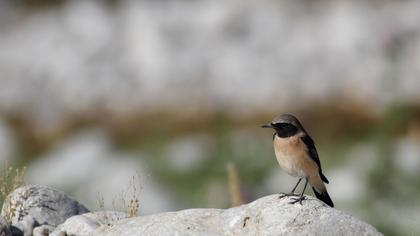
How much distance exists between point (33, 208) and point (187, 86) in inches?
509

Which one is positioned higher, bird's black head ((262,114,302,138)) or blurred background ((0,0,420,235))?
bird's black head ((262,114,302,138))

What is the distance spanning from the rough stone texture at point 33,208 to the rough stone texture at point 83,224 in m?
0.32

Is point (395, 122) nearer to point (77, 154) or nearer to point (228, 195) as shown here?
point (228, 195)

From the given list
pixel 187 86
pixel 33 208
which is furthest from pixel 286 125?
pixel 187 86

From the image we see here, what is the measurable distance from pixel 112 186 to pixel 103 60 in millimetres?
7603

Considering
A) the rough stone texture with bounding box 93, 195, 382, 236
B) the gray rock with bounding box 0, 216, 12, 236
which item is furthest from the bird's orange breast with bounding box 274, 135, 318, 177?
the gray rock with bounding box 0, 216, 12, 236

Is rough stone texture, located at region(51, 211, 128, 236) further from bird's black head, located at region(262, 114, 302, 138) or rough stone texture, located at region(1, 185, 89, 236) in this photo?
bird's black head, located at region(262, 114, 302, 138)

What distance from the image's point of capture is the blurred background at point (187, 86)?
17.5 meters

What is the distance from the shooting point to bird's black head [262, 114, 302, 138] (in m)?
8.62

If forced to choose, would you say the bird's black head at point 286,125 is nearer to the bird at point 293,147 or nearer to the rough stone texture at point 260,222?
the bird at point 293,147

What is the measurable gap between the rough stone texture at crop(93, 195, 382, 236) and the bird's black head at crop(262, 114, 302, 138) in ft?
2.42

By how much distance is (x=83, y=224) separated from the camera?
819 centimetres

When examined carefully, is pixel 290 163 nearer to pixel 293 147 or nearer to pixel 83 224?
pixel 293 147

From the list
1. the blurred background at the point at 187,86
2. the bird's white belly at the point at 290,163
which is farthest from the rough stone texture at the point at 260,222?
the blurred background at the point at 187,86
